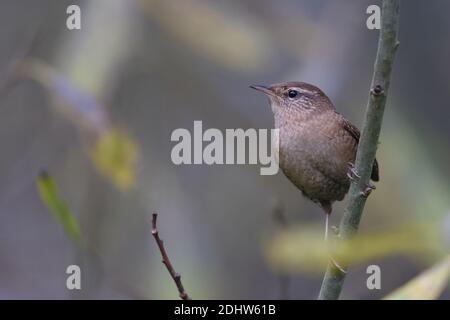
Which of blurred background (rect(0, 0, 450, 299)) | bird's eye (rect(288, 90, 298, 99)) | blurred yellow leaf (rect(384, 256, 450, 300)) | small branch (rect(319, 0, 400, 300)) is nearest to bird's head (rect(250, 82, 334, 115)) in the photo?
bird's eye (rect(288, 90, 298, 99))

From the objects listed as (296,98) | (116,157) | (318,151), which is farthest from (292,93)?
(116,157)

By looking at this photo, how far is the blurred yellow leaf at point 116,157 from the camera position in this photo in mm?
3600

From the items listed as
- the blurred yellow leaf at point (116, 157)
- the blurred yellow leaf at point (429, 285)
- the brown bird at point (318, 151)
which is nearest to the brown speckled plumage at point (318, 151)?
the brown bird at point (318, 151)

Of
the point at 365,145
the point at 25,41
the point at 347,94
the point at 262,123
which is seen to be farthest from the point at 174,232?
the point at 365,145

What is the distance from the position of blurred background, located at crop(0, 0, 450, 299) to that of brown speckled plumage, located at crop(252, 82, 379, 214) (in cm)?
19

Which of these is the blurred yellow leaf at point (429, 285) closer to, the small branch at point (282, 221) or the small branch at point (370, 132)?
the small branch at point (370, 132)

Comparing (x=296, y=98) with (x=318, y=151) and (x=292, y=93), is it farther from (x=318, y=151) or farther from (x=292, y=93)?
(x=318, y=151)

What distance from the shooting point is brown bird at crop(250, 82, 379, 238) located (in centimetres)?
355

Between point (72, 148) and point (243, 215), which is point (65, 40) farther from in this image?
point (243, 215)

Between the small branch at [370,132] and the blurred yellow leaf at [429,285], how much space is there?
0.70ft

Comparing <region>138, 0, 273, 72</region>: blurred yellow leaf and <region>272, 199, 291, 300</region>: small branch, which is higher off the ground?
<region>138, 0, 273, 72</region>: blurred yellow leaf

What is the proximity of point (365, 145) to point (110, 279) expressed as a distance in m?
2.11

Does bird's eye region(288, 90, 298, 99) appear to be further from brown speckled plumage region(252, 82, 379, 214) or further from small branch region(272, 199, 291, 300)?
small branch region(272, 199, 291, 300)

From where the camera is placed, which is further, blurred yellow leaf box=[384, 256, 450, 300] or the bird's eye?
the bird's eye
